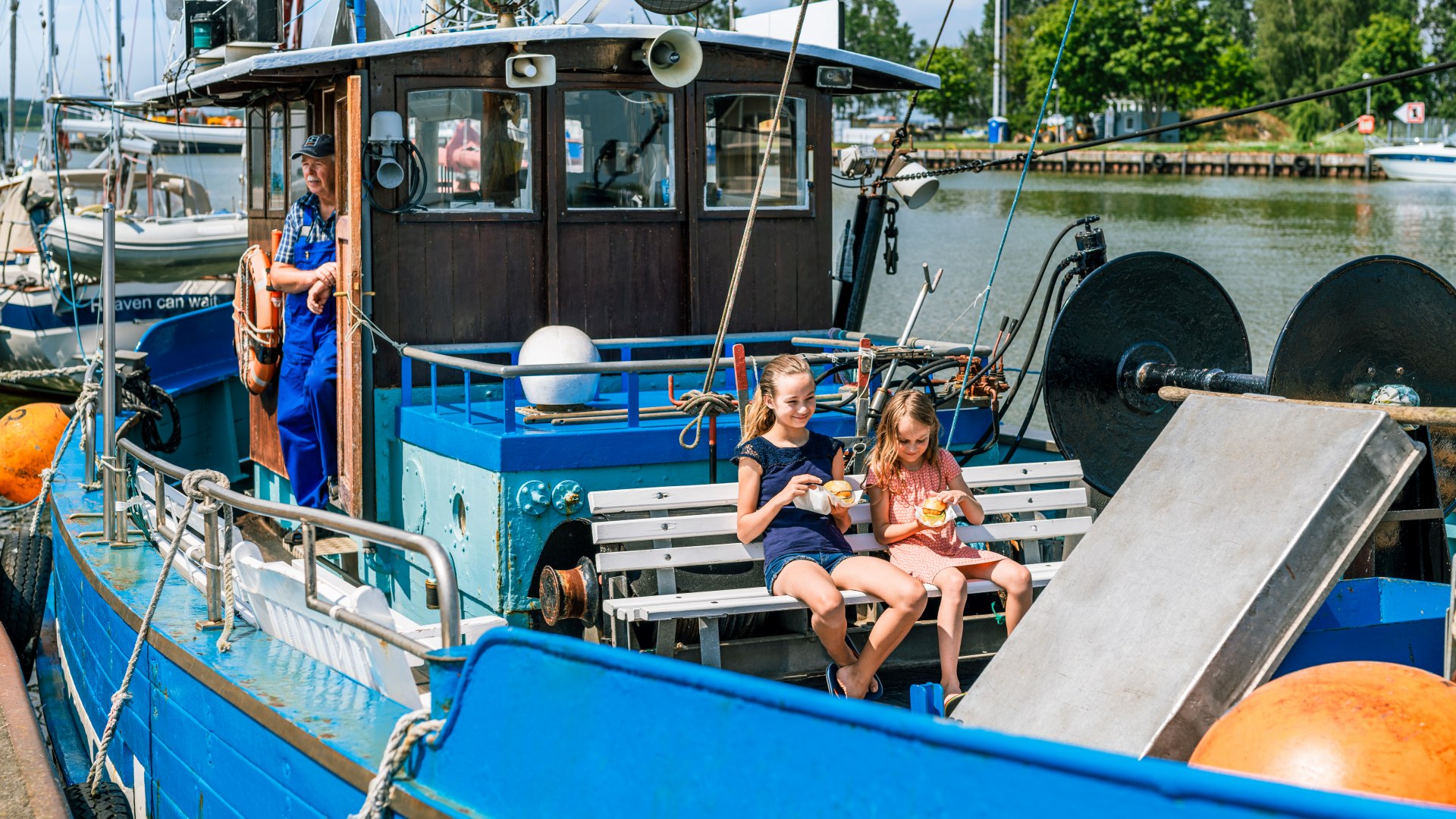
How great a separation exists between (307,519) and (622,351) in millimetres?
3174

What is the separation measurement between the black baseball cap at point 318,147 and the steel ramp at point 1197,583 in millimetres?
4447

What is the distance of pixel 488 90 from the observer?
700 centimetres

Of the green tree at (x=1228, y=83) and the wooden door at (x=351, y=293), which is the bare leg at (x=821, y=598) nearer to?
the wooden door at (x=351, y=293)

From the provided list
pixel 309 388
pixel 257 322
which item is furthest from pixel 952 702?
pixel 257 322

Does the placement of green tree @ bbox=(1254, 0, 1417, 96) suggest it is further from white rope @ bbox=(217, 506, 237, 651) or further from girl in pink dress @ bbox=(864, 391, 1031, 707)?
white rope @ bbox=(217, 506, 237, 651)

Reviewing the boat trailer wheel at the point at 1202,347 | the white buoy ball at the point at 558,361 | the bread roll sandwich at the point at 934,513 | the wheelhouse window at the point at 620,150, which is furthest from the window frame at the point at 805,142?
the bread roll sandwich at the point at 934,513

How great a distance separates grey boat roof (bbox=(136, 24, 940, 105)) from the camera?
262 inches

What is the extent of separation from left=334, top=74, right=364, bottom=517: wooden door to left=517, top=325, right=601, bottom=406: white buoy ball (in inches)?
37.2

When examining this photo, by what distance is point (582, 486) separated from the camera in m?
5.95

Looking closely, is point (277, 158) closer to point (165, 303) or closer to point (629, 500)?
point (629, 500)

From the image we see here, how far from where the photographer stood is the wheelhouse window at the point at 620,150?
282 inches

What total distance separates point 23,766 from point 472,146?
351cm

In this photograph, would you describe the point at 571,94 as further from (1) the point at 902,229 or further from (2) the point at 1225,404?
(1) the point at 902,229

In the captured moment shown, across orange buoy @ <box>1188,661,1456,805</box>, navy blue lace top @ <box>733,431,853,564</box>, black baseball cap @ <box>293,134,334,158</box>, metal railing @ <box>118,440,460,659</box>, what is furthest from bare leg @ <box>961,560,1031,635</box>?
black baseball cap @ <box>293,134,334,158</box>
